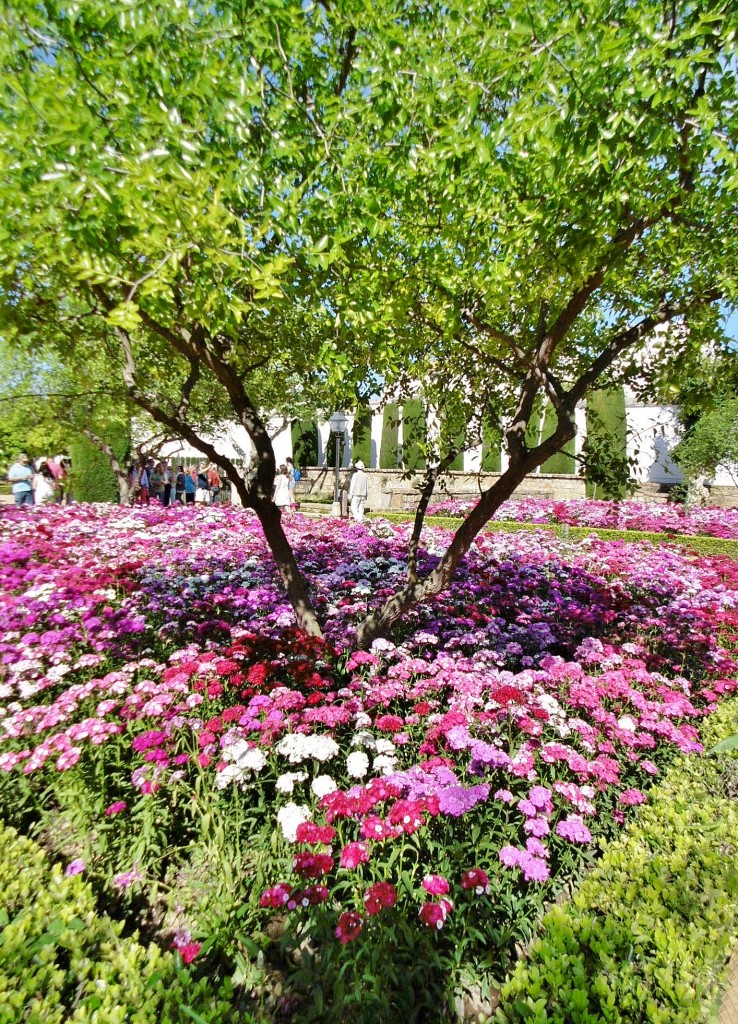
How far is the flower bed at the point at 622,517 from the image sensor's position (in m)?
11.4

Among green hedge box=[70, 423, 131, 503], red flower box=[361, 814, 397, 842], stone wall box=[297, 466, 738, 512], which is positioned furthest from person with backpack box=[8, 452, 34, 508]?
red flower box=[361, 814, 397, 842]

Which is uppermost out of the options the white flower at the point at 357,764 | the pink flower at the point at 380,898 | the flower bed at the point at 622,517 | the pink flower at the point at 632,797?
the flower bed at the point at 622,517

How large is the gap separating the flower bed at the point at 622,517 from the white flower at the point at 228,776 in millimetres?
9559

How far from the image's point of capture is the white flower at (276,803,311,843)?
2.21m

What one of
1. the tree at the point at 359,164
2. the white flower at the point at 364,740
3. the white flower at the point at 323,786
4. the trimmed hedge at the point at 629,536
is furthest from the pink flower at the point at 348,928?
the trimmed hedge at the point at 629,536

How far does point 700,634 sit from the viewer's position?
482 cm

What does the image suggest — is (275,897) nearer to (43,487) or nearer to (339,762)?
(339,762)

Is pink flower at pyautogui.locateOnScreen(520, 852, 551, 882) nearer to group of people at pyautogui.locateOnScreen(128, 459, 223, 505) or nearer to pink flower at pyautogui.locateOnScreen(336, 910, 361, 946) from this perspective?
pink flower at pyautogui.locateOnScreen(336, 910, 361, 946)

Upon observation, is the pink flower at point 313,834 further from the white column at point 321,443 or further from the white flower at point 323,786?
the white column at point 321,443

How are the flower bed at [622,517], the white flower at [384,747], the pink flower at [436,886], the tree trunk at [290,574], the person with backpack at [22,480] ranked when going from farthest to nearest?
the person with backpack at [22,480], the flower bed at [622,517], the tree trunk at [290,574], the white flower at [384,747], the pink flower at [436,886]

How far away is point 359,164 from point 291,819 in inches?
123

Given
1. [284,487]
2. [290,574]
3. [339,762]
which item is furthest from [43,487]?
[339,762]

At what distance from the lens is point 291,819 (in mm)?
2250

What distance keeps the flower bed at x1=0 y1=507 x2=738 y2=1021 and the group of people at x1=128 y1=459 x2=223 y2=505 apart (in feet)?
39.5
